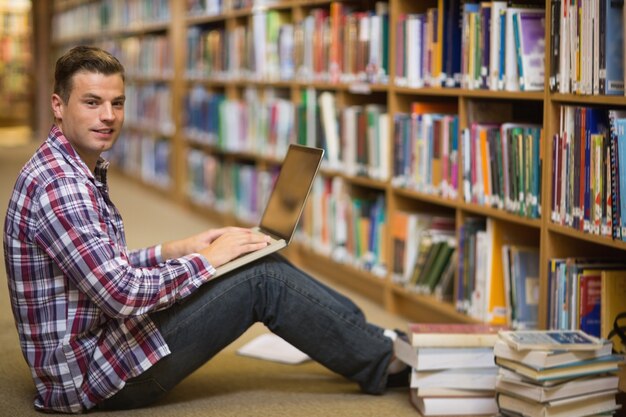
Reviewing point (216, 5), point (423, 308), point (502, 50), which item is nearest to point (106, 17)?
point (216, 5)

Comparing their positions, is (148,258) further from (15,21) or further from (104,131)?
(15,21)

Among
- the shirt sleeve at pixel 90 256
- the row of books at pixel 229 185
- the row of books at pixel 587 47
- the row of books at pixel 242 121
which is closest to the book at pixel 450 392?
the shirt sleeve at pixel 90 256

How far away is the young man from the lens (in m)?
2.28

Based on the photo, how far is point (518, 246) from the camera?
3262 mm

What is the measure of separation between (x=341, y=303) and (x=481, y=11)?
1.26 meters

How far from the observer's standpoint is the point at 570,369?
2.37m

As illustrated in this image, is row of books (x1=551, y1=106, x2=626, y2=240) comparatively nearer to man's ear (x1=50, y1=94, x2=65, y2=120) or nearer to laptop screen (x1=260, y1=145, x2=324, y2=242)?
laptop screen (x1=260, y1=145, x2=324, y2=242)

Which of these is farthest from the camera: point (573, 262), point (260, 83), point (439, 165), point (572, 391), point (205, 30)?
point (205, 30)

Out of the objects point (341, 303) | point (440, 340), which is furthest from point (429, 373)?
point (341, 303)

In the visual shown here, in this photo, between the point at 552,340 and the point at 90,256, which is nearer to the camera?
the point at 90,256

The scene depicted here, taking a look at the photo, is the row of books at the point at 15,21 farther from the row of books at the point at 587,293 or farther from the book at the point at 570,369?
the book at the point at 570,369

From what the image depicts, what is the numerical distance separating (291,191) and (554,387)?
2.92ft

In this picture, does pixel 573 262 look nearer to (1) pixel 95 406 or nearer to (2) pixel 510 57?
(2) pixel 510 57

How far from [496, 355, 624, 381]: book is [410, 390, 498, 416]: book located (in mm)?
261
